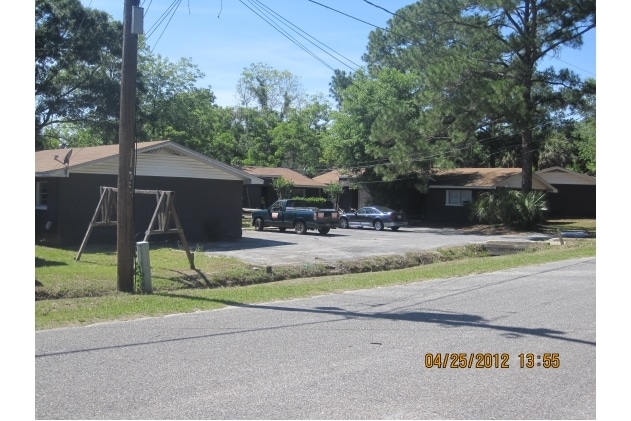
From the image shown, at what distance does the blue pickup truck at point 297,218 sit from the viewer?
33500 millimetres

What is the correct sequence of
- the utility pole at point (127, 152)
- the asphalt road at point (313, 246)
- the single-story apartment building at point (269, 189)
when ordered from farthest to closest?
the single-story apartment building at point (269, 189) → the asphalt road at point (313, 246) → the utility pole at point (127, 152)

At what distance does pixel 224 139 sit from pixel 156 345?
194 feet

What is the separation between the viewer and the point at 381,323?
10.6 m

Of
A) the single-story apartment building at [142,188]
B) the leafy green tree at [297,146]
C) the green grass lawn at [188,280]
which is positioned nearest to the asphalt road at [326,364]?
the green grass lawn at [188,280]

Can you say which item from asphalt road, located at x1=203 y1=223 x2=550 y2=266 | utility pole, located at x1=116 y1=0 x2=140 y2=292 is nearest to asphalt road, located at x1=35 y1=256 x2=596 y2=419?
utility pole, located at x1=116 y1=0 x2=140 y2=292

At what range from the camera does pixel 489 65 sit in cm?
3809

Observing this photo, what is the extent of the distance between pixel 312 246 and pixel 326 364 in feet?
62.3

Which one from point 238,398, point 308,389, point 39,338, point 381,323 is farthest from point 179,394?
point 381,323

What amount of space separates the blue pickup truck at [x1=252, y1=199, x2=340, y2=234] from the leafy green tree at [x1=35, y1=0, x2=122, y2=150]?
12.3 m

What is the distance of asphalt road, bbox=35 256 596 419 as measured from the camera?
628 centimetres

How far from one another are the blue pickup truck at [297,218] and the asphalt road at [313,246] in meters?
0.47

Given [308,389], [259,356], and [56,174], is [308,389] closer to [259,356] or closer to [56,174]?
[259,356]

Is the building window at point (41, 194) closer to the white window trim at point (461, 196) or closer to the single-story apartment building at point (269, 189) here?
the white window trim at point (461, 196)

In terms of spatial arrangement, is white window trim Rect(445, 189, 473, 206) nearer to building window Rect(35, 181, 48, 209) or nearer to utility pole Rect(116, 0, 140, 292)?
building window Rect(35, 181, 48, 209)
